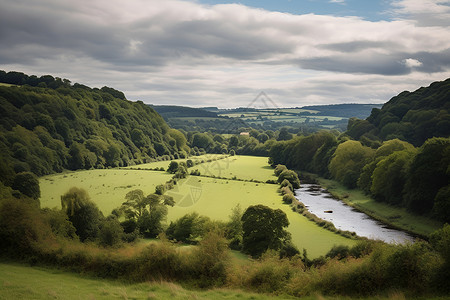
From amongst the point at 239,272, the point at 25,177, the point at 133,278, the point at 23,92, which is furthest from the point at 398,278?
the point at 23,92

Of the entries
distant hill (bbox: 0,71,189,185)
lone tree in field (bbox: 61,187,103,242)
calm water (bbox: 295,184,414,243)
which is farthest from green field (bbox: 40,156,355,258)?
lone tree in field (bbox: 61,187,103,242)

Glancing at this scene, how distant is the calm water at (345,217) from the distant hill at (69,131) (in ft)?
143

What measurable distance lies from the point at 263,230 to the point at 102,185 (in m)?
45.1

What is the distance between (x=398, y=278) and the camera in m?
20.6

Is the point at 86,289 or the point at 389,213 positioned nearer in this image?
the point at 86,289

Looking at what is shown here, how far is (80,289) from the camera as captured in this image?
20078mm

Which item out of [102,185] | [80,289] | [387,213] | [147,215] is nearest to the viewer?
[80,289]

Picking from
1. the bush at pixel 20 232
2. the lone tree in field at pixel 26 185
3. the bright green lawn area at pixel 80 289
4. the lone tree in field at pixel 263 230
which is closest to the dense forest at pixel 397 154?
the lone tree in field at pixel 263 230

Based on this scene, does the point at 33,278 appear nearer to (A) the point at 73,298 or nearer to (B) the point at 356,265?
(A) the point at 73,298

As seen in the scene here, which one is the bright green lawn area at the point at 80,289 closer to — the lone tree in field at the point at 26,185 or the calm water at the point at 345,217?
the calm water at the point at 345,217

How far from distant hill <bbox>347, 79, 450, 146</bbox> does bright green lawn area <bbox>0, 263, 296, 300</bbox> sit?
290ft

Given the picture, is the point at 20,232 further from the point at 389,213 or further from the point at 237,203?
the point at 389,213

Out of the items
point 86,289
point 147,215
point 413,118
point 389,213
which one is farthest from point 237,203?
point 413,118

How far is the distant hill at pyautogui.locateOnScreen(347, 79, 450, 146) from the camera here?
9676 cm
